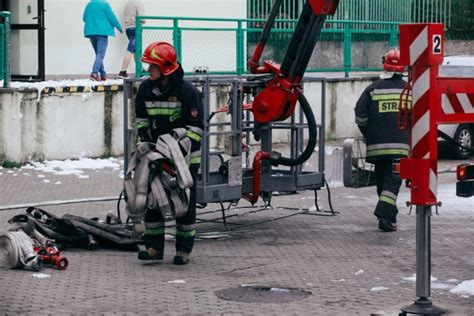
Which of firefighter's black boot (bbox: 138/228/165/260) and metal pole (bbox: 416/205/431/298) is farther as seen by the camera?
firefighter's black boot (bbox: 138/228/165/260)

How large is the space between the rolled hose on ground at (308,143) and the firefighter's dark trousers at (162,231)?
6.82ft

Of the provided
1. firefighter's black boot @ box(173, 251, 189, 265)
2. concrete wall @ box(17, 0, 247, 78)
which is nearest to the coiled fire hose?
firefighter's black boot @ box(173, 251, 189, 265)

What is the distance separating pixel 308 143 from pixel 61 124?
23.1 ft

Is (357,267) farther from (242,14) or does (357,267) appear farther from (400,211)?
(242,14)

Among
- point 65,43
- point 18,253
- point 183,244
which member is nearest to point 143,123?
point 183,244

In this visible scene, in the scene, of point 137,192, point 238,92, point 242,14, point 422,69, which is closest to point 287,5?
point 242,14

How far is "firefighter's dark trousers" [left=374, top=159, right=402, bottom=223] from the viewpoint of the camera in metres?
12.2

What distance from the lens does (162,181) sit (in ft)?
34.2

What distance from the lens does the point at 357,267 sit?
10.3 metres

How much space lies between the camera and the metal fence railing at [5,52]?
17.6m

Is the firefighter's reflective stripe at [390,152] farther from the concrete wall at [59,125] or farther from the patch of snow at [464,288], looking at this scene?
the concrete wall at [59,125]

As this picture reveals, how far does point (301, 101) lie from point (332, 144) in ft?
32.3

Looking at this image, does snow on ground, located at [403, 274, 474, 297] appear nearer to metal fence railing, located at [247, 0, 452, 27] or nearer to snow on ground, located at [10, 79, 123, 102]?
snow on ground, located at [10, 79, 123, 102]

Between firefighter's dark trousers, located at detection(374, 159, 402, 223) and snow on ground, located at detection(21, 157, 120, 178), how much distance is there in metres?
5.94
